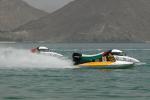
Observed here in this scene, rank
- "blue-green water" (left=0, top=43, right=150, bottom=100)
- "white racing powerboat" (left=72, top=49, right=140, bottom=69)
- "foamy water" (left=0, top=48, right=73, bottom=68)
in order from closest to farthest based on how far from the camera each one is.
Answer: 1. "blue-green water" (left=0, top=43, right=150, bottom=100)
2. "white racing powerboat" (left=72, top=49, right=140, bottom=69)
3. "foamy water" (left=0, top=48, right=73, bottom=68)

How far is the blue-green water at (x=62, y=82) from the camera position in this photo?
43.7m

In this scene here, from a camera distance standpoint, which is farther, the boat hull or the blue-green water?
the boat hull

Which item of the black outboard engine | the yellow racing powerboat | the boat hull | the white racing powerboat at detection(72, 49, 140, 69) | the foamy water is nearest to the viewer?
the black outboard engine

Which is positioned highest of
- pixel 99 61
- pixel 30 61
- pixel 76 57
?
pixel 76 57

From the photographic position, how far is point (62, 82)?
54.3 m

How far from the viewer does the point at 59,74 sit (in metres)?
64.0

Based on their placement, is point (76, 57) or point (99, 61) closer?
point (76, 57)

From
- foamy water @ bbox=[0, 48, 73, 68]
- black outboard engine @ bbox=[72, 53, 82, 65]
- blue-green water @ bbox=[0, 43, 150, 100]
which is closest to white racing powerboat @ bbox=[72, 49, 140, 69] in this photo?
black outboard engine @ bbox=[72, 53, 82, 65]

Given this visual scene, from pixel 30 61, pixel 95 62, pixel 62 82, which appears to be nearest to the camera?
pixel 62 82

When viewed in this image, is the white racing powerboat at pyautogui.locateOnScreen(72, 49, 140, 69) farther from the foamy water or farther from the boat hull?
the foamy water

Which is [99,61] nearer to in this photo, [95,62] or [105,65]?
[95,62]

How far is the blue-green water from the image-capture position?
4366 centimetres

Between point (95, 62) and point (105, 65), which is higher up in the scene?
point (95, 62)

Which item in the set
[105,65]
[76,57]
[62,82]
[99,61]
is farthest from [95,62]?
[62,82]
